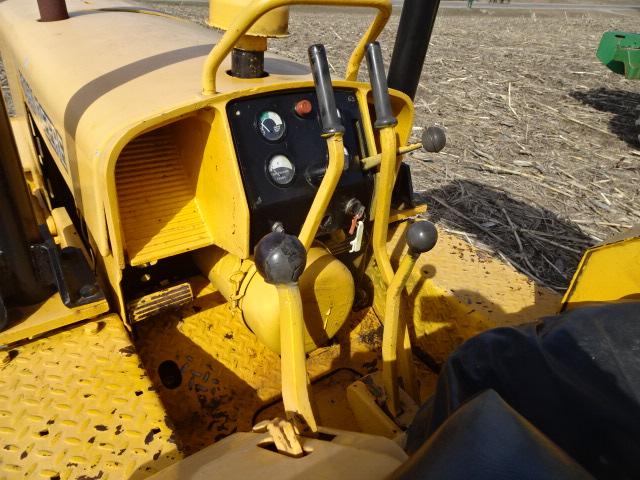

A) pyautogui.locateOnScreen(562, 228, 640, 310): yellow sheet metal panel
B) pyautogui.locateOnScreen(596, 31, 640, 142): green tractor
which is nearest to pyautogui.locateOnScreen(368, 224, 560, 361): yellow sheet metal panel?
pyautogui.locateOnScreen(562, 228, 640, 310): yellow sheet metal panel

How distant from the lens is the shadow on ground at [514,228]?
3.65 m

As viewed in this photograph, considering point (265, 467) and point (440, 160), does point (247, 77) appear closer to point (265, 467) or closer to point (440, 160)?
point (265, 467)

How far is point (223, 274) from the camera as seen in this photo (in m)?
2.05

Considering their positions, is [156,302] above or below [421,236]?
below

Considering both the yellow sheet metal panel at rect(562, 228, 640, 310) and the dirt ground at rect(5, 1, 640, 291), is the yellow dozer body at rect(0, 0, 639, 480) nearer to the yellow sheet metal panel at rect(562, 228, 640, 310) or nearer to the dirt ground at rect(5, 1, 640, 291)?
the yellow sheet metal panel at rect(562, 228, 640, 310)

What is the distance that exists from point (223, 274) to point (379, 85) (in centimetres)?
100

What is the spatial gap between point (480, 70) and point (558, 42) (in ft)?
16.4

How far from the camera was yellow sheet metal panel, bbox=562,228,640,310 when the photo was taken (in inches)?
62.9

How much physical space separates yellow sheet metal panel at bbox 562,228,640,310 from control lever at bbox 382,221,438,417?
566mm

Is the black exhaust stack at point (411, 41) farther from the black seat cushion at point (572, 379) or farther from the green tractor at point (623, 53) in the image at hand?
the green tractor at point (623, 53)

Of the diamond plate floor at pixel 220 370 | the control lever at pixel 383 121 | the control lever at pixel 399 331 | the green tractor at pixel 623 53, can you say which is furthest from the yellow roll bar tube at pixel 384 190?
the green tractor at pixel 623 53

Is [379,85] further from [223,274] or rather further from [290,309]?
[223,274]

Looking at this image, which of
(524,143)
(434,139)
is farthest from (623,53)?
(434,139)

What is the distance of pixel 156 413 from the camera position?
147 cm
